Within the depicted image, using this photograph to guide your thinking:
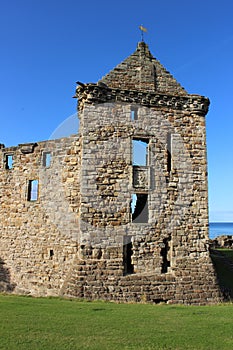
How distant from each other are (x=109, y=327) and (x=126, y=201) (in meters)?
5.69

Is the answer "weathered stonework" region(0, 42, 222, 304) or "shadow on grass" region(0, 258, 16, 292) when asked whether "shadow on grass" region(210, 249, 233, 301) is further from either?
"shadow on grass" region(0, 258, 16, 292)

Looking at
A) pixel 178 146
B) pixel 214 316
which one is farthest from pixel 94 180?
pixel 214 316

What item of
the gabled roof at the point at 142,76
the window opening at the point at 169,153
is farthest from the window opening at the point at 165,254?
the gabled roof at the point at 142,76

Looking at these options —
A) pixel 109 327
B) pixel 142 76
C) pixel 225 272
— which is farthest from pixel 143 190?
pixel 225 272

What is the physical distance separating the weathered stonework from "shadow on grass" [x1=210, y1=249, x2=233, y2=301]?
1399 millimetres

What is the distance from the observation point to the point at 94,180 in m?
13.0

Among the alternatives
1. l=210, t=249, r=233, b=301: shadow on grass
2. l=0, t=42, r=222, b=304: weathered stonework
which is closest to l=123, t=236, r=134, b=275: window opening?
l=0, t=42, r=222, b=304: weathered stonework

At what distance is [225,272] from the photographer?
63.6ft

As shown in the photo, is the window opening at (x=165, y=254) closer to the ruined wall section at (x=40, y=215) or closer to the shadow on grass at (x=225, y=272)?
the shadow on grass at (x=225, y=272)

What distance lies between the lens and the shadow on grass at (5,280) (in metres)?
15.7

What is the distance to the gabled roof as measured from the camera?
14.1 metres

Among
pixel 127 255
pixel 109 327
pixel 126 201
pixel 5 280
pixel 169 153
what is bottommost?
pixel 5 280

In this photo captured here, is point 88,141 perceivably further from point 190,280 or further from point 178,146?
point 190,280

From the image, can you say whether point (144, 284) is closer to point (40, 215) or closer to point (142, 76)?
point (40, 215)
